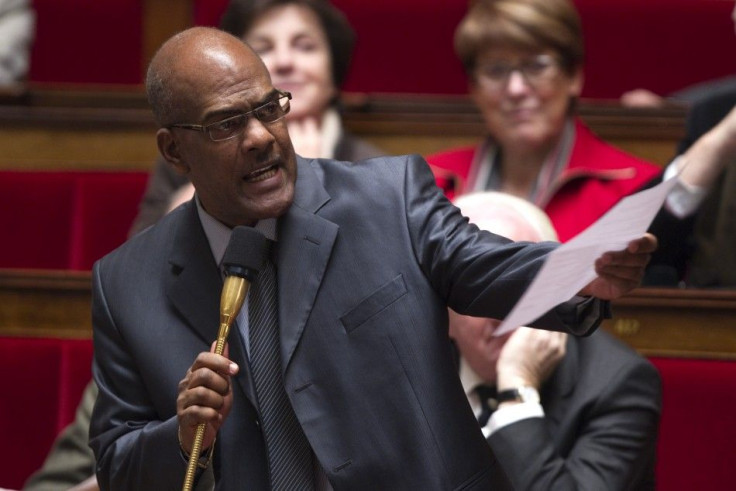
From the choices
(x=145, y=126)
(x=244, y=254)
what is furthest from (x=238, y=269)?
(x=145, y=126)

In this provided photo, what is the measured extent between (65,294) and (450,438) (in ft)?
1.95

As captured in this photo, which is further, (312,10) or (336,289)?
(312,10)

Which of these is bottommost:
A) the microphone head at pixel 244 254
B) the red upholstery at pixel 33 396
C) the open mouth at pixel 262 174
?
the red upholstery at pixel 33 396

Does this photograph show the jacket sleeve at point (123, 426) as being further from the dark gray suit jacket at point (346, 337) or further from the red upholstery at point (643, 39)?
the red upholstery at point (643, 39)

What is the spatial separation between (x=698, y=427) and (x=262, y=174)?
51 centimetres

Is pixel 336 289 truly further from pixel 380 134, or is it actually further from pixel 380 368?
pixel 380 134

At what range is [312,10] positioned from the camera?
1499 mm

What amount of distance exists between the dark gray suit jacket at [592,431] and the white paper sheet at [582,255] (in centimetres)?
32

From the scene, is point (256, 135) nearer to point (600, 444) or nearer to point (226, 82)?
point (226, 82)

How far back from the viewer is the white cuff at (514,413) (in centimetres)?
99

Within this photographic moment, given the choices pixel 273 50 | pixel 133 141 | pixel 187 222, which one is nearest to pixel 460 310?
pixel 187 222

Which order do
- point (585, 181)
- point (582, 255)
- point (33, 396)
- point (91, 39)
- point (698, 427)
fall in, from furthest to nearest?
point (91, 39)
point (585, 181)
point (33, 396)
point (698, 427)
point (582, 255)

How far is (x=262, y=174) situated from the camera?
32.6 inches

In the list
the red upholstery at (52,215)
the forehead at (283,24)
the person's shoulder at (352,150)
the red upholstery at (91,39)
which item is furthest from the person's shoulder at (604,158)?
the red upholstery at (91,39)
